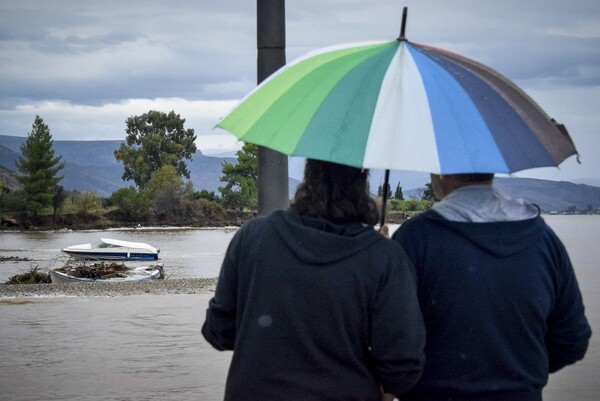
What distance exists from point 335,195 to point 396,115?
0.35 meters

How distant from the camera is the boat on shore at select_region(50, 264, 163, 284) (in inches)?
961

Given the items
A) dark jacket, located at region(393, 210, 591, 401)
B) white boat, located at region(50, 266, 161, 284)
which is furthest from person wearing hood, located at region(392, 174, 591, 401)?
white boat, located at region(50, 266, 161, 284)

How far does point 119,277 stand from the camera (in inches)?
1036

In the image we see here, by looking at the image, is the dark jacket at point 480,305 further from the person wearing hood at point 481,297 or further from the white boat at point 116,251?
the white boat at point 116,251

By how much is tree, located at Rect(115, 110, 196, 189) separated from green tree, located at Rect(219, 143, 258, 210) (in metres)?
12.5

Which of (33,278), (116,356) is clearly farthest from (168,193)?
(116,356)

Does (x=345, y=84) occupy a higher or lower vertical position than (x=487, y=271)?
higher

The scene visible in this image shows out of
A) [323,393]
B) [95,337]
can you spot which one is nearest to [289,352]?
[323,393]

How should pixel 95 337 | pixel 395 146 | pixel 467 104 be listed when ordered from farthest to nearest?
1. pixel 95 337
2. pixel 467 104
3. pixel 395 146

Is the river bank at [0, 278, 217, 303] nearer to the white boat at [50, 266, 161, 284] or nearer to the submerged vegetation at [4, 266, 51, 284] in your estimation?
the white boat at [50, 266, 161, 284]

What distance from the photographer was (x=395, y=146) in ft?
10.3

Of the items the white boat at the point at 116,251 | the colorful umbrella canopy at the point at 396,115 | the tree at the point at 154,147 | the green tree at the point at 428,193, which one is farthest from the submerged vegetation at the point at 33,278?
the tree at the point at 154,147

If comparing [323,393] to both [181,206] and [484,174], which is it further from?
[181,206]

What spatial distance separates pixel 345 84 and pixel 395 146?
26cm
